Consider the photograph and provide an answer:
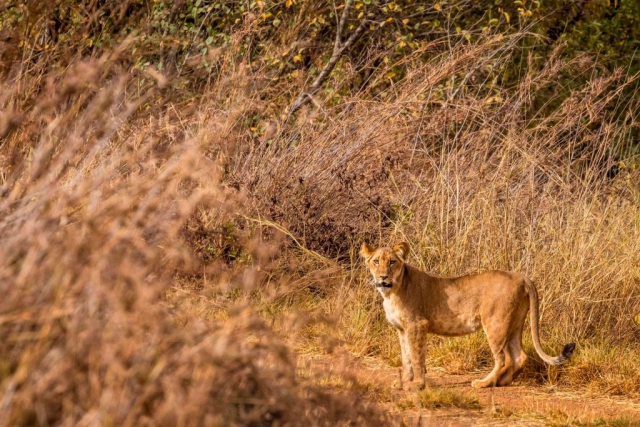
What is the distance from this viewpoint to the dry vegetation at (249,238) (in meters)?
2.78

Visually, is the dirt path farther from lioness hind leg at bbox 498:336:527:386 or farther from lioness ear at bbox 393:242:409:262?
lioness ear at bbox 393:242:409:262

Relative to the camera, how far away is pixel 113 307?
110 inches

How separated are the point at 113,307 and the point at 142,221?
1.55 ft

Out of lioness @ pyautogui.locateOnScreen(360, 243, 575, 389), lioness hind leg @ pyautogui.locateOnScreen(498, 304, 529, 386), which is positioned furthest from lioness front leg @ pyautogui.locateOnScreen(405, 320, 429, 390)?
lioness hind leg @ pyautogui.locateOnScreen(498, 304, 529, 386)

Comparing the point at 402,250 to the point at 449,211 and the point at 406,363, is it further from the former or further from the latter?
the point at 449,211

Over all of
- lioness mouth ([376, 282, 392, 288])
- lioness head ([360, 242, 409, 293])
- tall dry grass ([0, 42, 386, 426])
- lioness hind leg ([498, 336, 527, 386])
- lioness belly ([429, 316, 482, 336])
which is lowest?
lioness hind leg ([498, 336, 527, 386])

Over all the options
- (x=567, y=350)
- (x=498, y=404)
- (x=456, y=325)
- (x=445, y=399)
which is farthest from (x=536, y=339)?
(x=445, y=399)

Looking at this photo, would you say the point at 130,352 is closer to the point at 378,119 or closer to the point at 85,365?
the point at 85,365

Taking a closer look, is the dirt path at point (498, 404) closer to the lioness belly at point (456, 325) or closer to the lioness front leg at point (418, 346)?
the lioness front leg at point (418, 346)

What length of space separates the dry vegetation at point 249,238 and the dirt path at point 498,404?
0.46 ft

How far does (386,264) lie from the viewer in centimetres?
638

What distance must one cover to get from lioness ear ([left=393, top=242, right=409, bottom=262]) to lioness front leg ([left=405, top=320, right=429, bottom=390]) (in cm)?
41

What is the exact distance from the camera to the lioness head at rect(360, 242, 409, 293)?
6.33 meters

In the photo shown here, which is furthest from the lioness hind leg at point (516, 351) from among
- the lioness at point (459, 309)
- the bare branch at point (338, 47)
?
the bare branch at point (338, 47)
